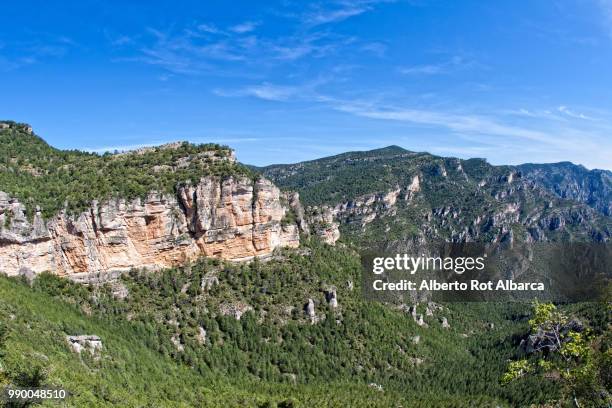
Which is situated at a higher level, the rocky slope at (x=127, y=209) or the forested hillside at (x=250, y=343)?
the rocky slope at (x=127, y=209)

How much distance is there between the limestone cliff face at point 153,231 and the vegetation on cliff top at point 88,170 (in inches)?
84.0

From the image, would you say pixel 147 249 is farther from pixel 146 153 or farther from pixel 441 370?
Answer: pixel 441 370

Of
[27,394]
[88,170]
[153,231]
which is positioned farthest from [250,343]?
[27,394]

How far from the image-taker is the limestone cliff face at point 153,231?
6844cm

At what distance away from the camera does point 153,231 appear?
269 feet

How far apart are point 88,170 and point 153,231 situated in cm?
1589

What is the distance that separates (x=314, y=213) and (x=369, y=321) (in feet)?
114

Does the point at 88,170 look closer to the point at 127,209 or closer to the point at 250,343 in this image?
the point at 127,209

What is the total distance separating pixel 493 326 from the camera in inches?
5842

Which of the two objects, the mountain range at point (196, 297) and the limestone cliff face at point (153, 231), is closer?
the mountain range at point (196, 297)

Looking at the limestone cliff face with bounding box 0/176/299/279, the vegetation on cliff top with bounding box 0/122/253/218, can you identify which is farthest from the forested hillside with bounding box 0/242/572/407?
the vegetation on cliff top with bounding box 0/122/253/218

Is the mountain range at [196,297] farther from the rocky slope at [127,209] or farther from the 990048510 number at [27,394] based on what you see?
Answer: the 990048510 number at [27,394]

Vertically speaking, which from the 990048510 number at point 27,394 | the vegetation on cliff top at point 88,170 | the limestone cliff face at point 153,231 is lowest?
the 990048510 number at point 27,394

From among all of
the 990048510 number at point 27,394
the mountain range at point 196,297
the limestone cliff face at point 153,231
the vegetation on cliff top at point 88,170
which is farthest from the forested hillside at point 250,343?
the vegetation on cliff top at point 88,170
